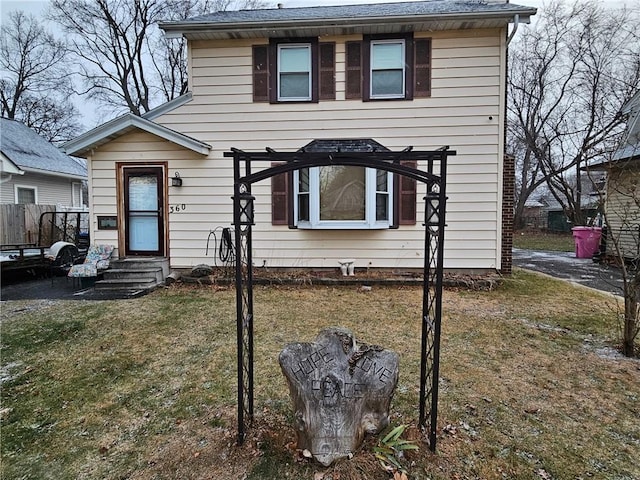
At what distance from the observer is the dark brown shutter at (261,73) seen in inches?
286

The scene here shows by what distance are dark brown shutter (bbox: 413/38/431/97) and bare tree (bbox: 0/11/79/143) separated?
21837 millimetres

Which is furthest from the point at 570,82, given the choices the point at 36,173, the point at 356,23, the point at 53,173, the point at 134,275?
the point at 36,173

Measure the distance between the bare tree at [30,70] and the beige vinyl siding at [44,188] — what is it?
32.6ft

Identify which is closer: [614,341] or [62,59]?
[614,341]

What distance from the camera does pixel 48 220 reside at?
1098 centimetres

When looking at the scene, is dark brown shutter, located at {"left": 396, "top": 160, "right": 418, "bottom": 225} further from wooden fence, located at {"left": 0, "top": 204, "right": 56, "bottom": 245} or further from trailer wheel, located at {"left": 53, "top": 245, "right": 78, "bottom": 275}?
wooden fence, located at {"left": 0, "top": 204, "right": 56, "bottom": 245}

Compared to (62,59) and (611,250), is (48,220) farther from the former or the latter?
→ (611,250)

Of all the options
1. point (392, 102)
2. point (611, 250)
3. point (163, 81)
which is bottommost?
point (611, 250)

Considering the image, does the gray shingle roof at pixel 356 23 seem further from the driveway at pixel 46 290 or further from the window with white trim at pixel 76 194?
the window with white trim at pixel 76 194

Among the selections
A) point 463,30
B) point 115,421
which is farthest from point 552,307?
point 115,421

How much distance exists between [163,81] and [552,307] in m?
22.5

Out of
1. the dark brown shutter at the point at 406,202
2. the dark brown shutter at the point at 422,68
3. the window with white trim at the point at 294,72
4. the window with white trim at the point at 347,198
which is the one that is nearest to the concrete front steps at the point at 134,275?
the window with white trim at the point at 347,198

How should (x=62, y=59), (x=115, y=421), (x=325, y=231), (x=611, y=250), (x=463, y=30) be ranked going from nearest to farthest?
(x=115, y=421)
(x=463, y=30)
(x=325, y=231)
(x=611, y=250)
(x=62, y=59)

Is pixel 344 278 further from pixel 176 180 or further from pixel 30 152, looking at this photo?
pixel 30 152
